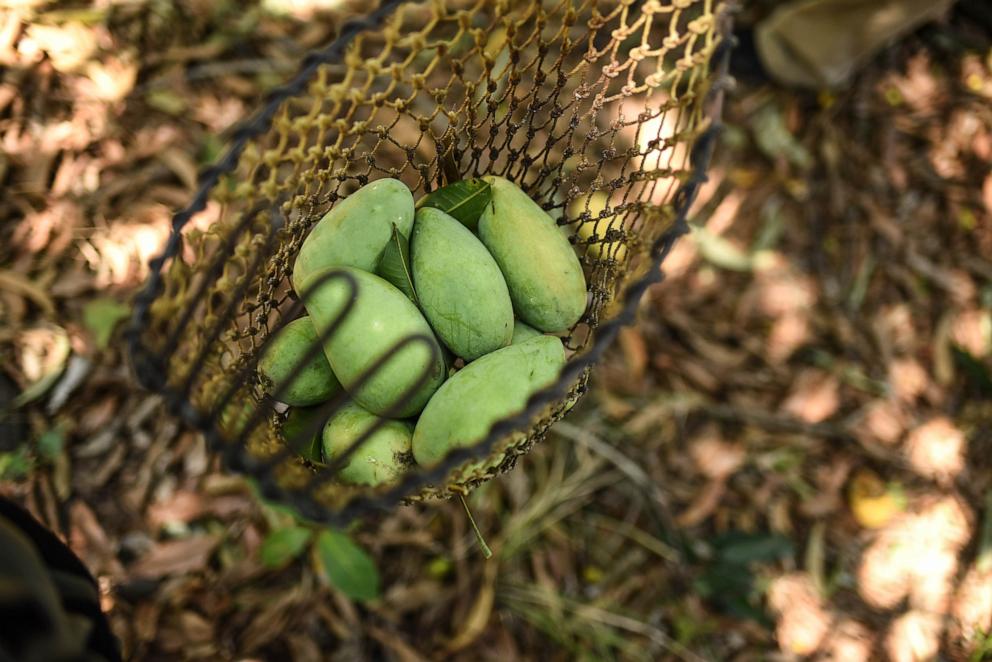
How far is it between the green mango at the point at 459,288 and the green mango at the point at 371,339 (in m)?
0.04

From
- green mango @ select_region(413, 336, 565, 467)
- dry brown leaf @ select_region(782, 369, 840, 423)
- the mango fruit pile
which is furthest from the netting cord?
dry brown leaf @ select_region(782, 369, 840, 423)

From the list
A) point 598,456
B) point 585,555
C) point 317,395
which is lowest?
point 585,555

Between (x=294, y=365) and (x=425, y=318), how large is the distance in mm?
134

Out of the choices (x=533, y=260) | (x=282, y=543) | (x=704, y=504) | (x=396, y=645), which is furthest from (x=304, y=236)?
(x=704, y=504)

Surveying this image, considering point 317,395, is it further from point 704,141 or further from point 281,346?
point 704,141

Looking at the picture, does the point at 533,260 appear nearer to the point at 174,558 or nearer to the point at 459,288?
the point at 459,288

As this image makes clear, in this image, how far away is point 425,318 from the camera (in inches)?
28.5

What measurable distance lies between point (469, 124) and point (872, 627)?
3.59 ft

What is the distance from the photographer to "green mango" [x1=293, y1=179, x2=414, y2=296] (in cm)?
68

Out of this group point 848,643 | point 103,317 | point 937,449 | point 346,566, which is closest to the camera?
point 346,566

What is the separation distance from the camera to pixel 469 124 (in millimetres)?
776

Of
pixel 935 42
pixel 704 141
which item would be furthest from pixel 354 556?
pixel 935 42

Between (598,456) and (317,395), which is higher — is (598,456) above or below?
below

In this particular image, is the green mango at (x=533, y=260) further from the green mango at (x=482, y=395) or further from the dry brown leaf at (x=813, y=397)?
the dry brown leaf at (x=813, y=397)
